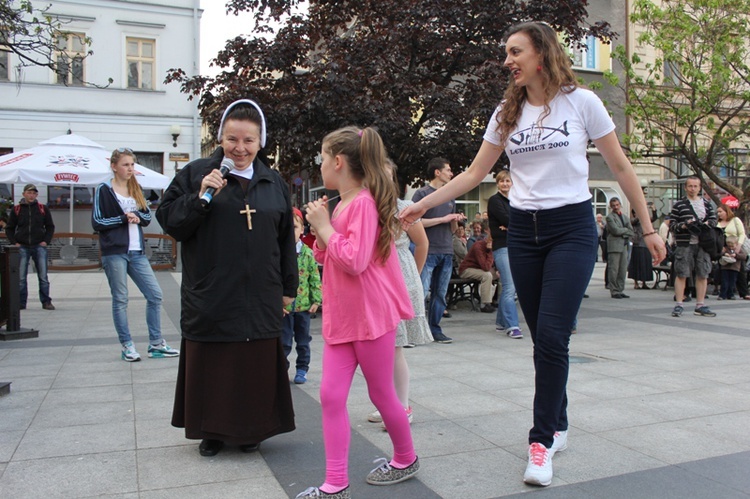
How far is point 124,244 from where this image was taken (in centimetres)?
627

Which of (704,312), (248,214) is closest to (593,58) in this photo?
(704,312)

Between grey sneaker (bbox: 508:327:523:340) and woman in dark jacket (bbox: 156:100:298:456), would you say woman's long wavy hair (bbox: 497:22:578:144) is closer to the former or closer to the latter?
woman in dark jacket (bbox: 156:100:298:456)

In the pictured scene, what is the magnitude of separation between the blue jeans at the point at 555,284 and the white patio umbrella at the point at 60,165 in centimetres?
1377

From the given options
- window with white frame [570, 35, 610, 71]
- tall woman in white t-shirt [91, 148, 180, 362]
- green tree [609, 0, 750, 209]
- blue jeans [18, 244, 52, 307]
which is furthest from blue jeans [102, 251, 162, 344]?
window with white frame [570, 35, 610, 71]

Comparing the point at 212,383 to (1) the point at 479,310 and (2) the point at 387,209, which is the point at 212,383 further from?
(1) the point at 479,310

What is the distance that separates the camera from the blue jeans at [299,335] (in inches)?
216

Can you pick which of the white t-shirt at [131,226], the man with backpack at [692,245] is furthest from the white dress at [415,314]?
the man with backpack at [692,245]

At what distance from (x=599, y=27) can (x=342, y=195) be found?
9.92 m

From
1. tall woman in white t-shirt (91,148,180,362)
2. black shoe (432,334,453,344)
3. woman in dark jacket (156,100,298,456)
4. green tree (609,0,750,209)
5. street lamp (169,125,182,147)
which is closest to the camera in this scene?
woman in dark jacket (156,100,298,456)

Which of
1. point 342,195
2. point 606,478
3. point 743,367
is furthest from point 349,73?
point 606,478

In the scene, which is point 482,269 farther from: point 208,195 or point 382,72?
point 208,195

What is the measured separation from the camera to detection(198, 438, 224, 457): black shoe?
A: 362cm

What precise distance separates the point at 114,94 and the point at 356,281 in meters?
23.4

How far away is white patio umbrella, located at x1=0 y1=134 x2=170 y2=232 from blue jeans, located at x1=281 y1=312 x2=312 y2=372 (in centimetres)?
1123
